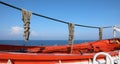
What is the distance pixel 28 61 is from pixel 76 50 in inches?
261

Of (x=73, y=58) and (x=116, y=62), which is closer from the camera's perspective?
(x=73, y=58)

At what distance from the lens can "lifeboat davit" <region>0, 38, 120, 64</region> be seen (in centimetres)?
766

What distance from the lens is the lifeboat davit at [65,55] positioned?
25.1 ft

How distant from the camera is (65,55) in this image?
8805 millimetres

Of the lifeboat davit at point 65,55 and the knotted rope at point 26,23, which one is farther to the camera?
the knotted rope at point 26,23

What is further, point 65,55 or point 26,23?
point 65,55

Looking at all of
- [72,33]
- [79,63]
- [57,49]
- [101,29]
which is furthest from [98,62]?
[101,29]

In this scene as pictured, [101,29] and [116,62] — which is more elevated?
[101,29]

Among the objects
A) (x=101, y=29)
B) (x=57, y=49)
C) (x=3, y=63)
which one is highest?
(x=101, y=29)

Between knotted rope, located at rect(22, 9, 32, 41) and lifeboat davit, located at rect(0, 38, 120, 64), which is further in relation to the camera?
knotted rope, located at rect(22, 9, 32, 41)

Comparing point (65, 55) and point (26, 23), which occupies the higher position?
point (26, 23)

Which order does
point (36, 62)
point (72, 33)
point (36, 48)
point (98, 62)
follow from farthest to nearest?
point (36, 48) < point (72, 33) < point (98, 62) < point (36, 62)

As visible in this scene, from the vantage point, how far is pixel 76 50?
14.2 meters

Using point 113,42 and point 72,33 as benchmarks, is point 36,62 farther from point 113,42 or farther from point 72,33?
point 113,42
